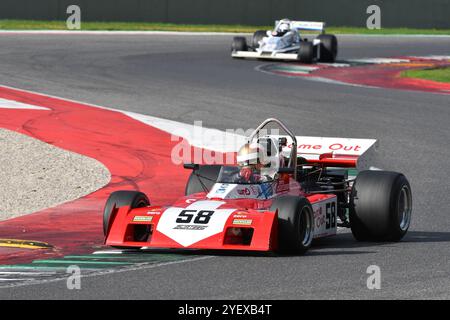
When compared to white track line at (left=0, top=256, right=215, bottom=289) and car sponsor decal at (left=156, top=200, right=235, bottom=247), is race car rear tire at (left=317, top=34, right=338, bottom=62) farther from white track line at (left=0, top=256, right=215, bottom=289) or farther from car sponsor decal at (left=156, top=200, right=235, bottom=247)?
white track line at (left=0, top=256, right=215, bottom=289)

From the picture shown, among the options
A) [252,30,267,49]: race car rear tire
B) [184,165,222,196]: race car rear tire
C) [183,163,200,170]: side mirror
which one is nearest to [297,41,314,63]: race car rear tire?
[252,30,267,49]: race car rear tire

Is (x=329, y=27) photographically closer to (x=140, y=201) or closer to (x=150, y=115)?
(x=150, y=115)

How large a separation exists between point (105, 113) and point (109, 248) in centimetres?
1033

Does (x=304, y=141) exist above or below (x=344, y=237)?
above

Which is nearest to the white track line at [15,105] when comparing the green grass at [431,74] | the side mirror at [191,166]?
the side mirror at [191,166]

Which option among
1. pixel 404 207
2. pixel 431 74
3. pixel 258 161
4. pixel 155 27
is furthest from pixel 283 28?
pixel 258 161

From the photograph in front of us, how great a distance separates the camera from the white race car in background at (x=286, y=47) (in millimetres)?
33281

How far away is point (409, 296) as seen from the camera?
8641 mm

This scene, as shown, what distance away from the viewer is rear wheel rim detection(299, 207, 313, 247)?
10703 millimetres

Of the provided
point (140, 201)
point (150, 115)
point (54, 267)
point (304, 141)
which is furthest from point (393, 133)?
point (54, 267)

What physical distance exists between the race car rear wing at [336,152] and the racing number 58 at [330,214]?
949 mm

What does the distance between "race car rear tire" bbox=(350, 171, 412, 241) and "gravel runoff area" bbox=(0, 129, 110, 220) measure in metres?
3.97

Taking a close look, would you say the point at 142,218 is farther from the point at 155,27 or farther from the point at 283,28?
the point at 155,27

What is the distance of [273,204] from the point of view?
34.8 ft
